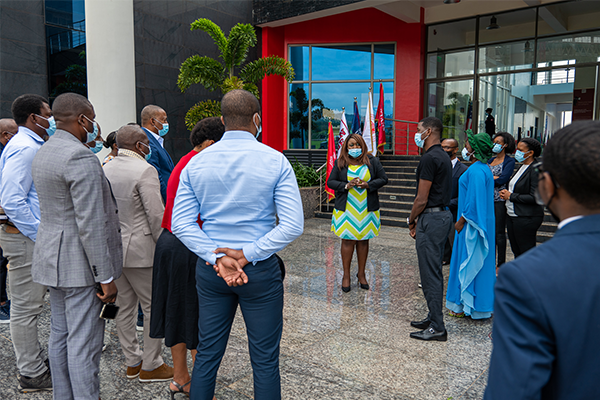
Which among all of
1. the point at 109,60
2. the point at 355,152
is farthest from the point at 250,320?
the point at 109,60

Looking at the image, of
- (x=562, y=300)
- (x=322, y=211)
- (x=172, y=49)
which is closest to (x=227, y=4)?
(x=172, y=49)

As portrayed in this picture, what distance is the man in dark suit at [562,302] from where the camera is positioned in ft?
3.48

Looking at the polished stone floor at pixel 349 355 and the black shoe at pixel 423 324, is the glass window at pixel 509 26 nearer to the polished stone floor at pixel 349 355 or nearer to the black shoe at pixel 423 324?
the polished stone floor at pixel 349 355

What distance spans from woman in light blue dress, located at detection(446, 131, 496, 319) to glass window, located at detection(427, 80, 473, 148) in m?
11.7

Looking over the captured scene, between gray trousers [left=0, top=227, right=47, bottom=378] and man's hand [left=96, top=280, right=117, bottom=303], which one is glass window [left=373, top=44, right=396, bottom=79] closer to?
gray trousers [left=0, top=227, right=47, bottom=378]

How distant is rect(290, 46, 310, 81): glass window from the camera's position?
16.4 meters

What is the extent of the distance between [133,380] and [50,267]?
1196mm

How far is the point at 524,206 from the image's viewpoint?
5.08 metres

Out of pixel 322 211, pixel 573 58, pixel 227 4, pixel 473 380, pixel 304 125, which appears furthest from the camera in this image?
pixel 304 125

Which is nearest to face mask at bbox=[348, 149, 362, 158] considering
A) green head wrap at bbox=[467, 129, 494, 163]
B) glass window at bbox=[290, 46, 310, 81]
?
green head wrap at bbox=[467, 129, 494, 163]

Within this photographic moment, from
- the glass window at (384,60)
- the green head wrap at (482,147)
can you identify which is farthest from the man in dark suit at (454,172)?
the glass window at (384,60)

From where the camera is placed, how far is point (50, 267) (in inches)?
95.0

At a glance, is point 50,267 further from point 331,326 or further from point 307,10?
point 307,10

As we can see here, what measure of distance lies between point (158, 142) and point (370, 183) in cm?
243
